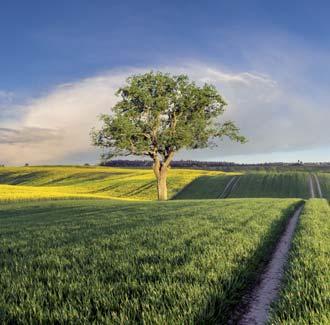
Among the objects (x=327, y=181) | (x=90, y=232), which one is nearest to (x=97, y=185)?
(x=327, y=181)

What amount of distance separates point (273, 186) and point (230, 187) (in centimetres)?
857

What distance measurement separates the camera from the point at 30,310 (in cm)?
552

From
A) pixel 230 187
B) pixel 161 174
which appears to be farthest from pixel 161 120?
pixel 230 187

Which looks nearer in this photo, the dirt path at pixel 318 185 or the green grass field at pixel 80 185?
the green grass field at pixel 80 185

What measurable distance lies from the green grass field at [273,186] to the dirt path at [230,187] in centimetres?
79

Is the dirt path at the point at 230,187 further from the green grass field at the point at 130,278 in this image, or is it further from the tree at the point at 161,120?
the green grass field at the point at 130,278

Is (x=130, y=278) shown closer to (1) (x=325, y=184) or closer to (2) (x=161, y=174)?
(2) (x=161, y=174)

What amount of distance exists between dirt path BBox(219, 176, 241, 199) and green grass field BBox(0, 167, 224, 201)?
8808mm

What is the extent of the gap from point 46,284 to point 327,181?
83.5 m

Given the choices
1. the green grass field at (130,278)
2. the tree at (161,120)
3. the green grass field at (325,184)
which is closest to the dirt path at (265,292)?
the green grass field at (130,278)

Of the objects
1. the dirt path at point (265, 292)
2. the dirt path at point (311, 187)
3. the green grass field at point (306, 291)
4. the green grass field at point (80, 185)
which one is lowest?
the dirt path at point (311, 187)

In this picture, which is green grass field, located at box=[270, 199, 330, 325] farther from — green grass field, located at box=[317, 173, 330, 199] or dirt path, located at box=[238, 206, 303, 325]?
green grass field, located at box=[317, 173, 330, 199]

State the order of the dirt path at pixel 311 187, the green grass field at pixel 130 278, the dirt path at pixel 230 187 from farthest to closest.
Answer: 1. the dirt path at pixel 230 187
2. the dirt path at pixel 311 187
3. the green grass field at pixel 130 278

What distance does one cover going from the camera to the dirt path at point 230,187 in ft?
233
